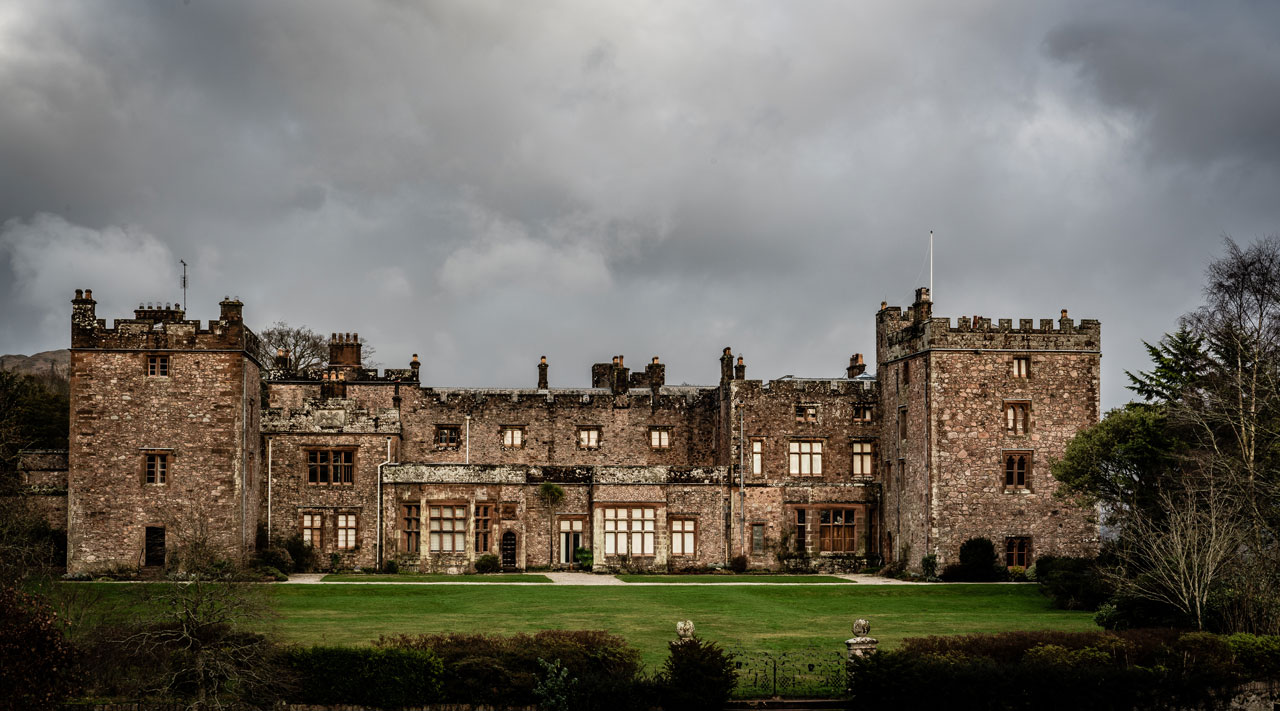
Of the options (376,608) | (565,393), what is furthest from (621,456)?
(376,608)

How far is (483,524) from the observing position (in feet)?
148

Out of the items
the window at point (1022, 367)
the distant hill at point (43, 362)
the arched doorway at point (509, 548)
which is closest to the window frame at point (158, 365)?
the arched doorway at point (509, 548)

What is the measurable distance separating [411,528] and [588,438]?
351 inches

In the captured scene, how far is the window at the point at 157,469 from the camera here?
136ft

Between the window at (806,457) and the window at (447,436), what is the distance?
13.6m

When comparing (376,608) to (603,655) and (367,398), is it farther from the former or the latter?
(367,398)

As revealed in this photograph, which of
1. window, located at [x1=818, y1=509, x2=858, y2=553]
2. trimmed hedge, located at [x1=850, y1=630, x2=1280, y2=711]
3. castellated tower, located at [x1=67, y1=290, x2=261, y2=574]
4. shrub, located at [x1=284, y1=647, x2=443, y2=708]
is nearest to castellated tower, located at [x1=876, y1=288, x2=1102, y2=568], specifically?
window, located at [x1=818, y1=509, x2=858, y2=553]

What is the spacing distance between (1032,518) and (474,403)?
72.8 ft

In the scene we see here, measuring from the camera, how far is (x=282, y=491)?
45.1m

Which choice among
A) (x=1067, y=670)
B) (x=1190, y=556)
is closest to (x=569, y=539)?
(x=1190, y=556)

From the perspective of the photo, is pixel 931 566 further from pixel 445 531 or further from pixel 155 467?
pixel 155 467

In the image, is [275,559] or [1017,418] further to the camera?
[1017,418]

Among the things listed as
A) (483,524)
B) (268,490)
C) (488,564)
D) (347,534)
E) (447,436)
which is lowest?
(488,564)

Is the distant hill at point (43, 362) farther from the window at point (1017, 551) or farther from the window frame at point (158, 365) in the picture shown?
the window at point (1017, 551)
